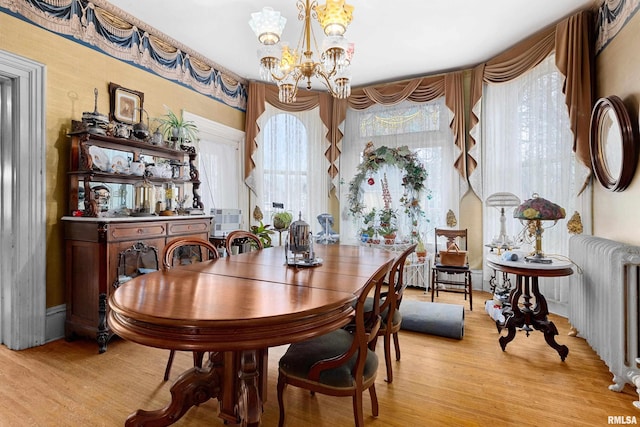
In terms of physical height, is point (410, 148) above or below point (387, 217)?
above

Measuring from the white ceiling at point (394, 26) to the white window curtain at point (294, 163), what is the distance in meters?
1.01

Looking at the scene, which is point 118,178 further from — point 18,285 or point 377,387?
point 377,387

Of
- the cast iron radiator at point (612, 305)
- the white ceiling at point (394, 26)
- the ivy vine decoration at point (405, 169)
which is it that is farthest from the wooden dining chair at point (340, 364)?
the ivy vine decoration at point (405, 169)

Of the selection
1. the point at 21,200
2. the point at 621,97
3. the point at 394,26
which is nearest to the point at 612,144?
the point at 621,97

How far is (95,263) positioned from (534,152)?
4.35 metres

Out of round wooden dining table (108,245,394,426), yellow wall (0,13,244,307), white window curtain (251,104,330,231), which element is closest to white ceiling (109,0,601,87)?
yellow wall (0,13,244,307)

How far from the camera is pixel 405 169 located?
4.49 m

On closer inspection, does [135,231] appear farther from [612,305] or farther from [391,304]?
[612,305]

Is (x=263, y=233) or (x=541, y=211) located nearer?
(x=541, y=211)

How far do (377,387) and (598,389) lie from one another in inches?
52.6

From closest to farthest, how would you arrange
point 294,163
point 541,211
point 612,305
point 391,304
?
1. point 391,304
2. point 612,305
3. point 541,211
4. point 294,163

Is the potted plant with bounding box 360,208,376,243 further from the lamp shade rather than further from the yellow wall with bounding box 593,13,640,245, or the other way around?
the yellow wall with bounding box 593,13,640,245

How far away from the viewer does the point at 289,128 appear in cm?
491

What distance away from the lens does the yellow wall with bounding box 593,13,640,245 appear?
90.4 inches
